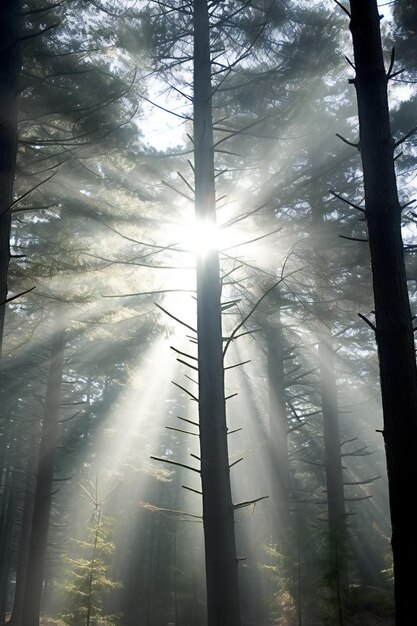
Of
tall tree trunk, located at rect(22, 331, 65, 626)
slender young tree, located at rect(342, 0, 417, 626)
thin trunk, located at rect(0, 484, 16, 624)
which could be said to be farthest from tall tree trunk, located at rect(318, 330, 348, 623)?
thin trunk, located at rect(0, 484, 16, 624)

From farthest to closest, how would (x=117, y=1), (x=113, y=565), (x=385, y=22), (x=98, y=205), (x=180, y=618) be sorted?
1. (x=113, y=565)
2. (x=180, y=618)
3. (x=385, y=22)
4. (x=98, y=205)
5. (x=117, y=1)

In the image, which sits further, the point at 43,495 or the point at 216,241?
the point at 43,495

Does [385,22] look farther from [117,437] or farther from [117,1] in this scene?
[117,437]

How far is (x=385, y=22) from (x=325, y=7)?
126 centimetres

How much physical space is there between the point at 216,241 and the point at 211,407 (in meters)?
1.98

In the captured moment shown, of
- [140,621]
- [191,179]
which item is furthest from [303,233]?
Answer: [140,621]

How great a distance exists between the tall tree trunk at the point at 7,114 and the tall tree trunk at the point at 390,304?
Answer: 392cm

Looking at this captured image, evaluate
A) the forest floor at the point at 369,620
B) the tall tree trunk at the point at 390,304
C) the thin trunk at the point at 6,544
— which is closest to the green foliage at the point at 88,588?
the forest floor at the point at 369,620

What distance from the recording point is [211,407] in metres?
6.02

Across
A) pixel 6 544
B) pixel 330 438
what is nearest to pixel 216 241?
pixel 330 438

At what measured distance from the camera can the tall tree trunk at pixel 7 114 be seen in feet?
20.9

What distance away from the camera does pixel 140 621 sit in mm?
27734

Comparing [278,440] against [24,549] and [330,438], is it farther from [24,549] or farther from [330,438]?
[24,549]

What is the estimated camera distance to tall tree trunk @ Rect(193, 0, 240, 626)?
218 inches
